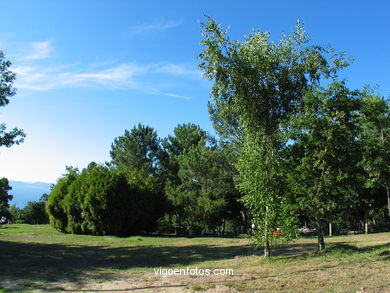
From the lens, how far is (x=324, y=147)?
10.5m

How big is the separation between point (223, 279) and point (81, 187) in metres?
17.3

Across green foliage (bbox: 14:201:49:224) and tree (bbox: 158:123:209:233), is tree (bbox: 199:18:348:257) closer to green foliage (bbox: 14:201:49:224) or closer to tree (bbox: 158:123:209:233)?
tree (bbox: 158:123:209:233)

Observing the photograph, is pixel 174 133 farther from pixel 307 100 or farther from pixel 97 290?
pixel 97 290

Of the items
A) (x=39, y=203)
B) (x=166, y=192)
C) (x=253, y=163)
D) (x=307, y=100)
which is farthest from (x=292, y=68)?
(x=39, y=203)

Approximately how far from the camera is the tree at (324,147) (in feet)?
34.0

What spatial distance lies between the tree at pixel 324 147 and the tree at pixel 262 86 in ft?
2.05

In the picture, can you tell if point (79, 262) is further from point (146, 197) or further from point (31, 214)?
point (31, 214)

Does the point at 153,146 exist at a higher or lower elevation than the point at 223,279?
higher

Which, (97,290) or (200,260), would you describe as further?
(200,260)

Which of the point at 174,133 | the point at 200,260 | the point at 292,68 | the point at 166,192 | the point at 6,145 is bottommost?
the point at 200,260

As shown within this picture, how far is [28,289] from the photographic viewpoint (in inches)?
277

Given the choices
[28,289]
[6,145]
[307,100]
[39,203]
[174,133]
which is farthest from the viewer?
[39,203]

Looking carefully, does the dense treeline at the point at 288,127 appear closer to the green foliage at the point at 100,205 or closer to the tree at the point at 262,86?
the tree at the point at 262,86

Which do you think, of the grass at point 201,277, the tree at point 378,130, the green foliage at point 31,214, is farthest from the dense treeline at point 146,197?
the green foliage at point 31,214
